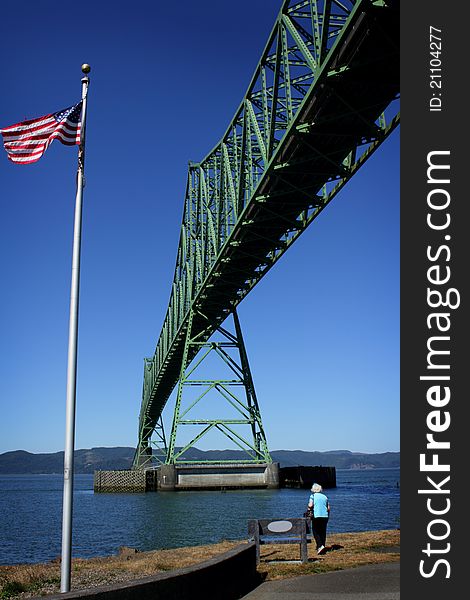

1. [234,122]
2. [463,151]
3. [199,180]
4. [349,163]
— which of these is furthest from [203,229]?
[463,151]

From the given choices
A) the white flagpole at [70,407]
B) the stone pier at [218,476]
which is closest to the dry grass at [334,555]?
the white flagpole at [70,407]

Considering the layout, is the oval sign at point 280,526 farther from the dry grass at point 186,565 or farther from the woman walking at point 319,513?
the woman walking at point 319,513

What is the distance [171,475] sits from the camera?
53.1m

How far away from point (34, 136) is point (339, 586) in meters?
8.78

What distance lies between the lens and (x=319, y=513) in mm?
13281

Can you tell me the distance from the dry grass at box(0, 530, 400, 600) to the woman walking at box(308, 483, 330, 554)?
28 cm

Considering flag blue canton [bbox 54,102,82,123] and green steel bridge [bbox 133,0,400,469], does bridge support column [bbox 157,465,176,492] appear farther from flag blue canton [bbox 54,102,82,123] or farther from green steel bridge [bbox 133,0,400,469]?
flag blue canton [bbox 54,102,82,123]

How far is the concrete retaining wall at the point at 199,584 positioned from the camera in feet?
24.6

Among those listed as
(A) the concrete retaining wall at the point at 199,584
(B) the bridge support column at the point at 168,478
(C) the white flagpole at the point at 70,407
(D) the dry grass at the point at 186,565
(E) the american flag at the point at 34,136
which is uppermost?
(E) the american flag at the point at 34,136

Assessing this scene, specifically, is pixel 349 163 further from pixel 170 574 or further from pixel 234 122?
pixel 170 574

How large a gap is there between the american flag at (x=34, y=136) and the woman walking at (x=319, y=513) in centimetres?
771

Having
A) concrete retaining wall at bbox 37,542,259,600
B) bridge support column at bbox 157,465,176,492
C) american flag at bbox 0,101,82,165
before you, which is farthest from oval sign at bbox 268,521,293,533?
bridge support column at bbox 157,465,176,492

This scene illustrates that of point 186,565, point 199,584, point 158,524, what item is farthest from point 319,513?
point 158,524

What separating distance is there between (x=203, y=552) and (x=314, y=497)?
3.64m
